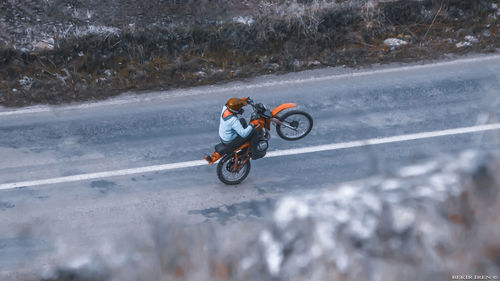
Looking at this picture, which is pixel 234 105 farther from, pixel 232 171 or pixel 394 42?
pixel 394 42

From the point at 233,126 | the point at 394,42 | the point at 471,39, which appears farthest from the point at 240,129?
the point at 471,39

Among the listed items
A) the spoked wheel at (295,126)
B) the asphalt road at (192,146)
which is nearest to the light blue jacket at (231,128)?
the asphalt road at (192,146)

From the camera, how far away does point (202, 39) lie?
11.4m

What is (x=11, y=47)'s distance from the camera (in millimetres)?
10820

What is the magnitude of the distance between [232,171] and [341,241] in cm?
217

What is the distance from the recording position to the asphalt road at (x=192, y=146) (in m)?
7.25

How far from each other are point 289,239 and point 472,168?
355 cm

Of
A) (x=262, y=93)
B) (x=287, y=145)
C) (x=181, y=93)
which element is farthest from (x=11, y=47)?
(x=287, y=145)

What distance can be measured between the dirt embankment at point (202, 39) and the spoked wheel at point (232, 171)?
3206 mm

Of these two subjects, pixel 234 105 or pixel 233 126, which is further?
pixel 233 126

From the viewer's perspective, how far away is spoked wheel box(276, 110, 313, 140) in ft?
26.6

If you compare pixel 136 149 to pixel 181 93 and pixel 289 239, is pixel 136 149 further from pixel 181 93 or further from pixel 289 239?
pixel 289 239

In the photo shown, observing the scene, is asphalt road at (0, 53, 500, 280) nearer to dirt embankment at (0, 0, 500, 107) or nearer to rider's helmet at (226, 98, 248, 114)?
dirt embankment at (0, 0, 500, 107)

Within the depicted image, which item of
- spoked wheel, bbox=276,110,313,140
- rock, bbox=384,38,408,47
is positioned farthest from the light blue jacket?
rock, bbox=384,38,408,47
